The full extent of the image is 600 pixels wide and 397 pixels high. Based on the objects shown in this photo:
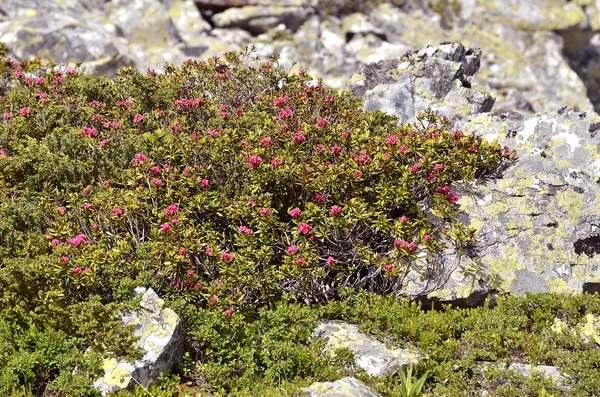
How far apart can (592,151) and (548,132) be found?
0.77 metres

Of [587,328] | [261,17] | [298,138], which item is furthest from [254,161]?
[261,17]

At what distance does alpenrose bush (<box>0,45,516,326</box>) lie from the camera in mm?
6781

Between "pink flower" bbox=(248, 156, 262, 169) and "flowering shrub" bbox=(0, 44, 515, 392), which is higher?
"pink flower" bbox=(248, 156, 262, 169)

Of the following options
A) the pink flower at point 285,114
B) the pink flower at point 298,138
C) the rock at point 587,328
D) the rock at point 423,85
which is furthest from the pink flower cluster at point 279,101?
the rock at point 587,328

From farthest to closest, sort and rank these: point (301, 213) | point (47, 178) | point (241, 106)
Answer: point (241, 106)
point (47, 178)
point (301, 213)

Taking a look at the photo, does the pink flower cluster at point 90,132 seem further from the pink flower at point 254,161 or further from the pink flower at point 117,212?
the pink flower at point 254,161

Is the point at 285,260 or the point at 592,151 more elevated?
the point at 592,151

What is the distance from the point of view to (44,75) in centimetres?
1074

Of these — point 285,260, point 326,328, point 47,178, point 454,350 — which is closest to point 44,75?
point 47,178

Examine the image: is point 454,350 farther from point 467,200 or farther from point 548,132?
point 548,132

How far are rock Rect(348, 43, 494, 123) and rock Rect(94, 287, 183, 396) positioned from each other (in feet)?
21.9

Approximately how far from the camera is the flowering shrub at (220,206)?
6715mm

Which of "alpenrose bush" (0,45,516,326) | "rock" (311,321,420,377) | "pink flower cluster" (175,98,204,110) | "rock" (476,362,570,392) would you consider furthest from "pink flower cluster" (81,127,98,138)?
"rock" (476,362,570,392)

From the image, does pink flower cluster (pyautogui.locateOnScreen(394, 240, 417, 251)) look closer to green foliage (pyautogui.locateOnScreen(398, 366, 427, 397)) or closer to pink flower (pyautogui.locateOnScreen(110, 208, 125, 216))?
green foliage (pyautogui.locateOnScreen(398, 366, 427, 397))
